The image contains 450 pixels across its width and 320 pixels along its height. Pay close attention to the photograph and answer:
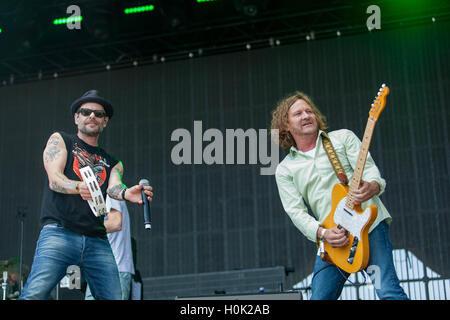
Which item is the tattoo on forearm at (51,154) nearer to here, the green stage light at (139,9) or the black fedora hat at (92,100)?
the black fedora hat at (92,100)

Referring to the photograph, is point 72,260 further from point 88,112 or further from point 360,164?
point 360,164

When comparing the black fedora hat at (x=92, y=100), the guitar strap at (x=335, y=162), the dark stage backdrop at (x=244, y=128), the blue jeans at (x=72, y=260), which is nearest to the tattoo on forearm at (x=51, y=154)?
the black fedora hat at (x=92, y=100)

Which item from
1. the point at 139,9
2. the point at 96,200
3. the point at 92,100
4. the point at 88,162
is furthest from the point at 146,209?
the point at 139,9

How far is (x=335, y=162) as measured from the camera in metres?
3.93

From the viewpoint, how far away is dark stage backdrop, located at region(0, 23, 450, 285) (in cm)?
1084

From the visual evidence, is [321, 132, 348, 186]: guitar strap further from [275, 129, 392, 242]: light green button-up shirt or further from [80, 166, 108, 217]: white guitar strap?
[80, 166, 108, 217]: white guitar strap

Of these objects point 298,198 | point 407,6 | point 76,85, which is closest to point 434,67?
point 407,6

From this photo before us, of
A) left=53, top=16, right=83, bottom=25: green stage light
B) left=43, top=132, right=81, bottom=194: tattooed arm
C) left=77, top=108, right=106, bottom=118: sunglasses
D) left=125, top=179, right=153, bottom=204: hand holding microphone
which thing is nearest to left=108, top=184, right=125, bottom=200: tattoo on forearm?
left=125, top=179, right=153, bottom=204: hand holding microphone

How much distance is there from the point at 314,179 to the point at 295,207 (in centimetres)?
22

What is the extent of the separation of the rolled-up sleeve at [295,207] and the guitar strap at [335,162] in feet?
0.99

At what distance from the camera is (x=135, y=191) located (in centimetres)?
414

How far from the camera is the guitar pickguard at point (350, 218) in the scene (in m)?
3.64
